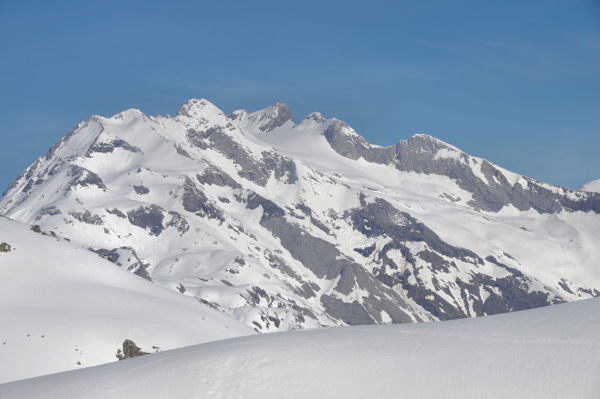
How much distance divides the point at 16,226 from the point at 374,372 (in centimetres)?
4558

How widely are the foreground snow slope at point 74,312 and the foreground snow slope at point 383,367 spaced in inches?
636

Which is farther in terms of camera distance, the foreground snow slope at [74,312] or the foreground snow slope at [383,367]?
the foreground snow slope at [74,312]

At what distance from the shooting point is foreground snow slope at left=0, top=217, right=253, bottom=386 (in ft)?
151

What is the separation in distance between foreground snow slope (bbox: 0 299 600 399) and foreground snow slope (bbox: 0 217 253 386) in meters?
16.1

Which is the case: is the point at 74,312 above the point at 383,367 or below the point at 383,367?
above

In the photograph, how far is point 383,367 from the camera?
27828 mm

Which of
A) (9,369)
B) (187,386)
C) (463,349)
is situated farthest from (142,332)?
(463,349)

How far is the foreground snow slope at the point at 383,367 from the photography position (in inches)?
1032

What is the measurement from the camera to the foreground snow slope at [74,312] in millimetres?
45906

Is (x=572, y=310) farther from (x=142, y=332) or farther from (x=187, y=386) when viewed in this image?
(x=142, y=332)

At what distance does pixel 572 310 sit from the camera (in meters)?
30.5

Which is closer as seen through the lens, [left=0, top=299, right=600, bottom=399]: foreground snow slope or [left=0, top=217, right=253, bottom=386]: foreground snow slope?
[left=0, top=299, right=600, bottom=399]: foreground snow slope

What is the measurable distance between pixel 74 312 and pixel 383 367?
2929cm

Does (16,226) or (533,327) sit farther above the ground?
(16,226)
